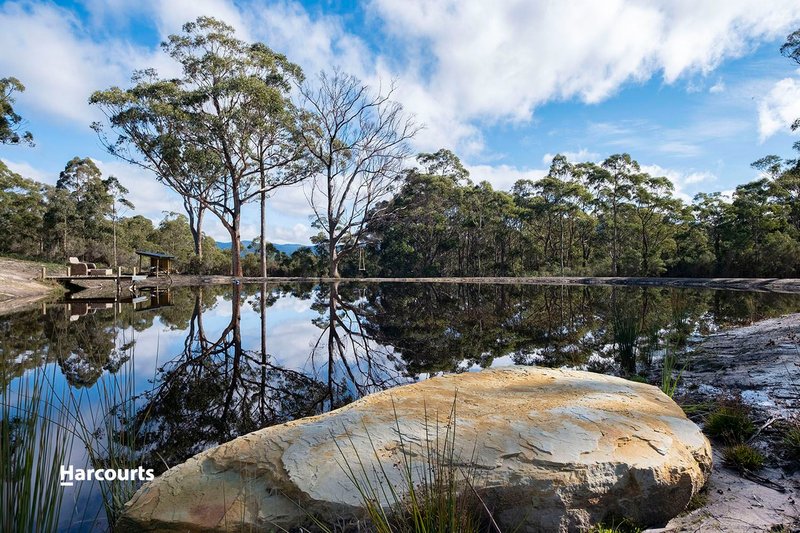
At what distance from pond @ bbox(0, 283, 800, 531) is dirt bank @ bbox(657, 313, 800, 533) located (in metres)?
0.56

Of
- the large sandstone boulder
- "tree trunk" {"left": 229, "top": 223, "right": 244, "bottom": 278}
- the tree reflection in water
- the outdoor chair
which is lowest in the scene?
the tree reflection in water

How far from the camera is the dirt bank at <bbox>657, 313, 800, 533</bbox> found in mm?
1841

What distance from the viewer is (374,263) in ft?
136

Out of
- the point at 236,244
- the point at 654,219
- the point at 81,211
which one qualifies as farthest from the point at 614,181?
the point at 81,211

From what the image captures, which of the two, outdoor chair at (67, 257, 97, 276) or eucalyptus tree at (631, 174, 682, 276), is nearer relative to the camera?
outdoor chair at (67, 257, 97, 276)

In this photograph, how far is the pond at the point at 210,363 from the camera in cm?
194

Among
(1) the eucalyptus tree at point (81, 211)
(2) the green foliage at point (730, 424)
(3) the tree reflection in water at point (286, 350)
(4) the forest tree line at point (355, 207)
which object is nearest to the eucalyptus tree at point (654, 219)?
(4) the forest tree line at point (355, 207)

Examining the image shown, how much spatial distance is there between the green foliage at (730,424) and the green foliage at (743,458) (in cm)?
18

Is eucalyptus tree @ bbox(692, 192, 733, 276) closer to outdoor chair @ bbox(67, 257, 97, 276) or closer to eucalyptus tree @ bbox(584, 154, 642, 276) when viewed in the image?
eucalyptus tree @ bbox(584, 154, 642, 276)

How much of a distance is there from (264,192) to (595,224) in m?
28.3

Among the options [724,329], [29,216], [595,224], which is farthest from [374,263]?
[724,329]

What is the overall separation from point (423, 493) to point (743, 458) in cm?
208

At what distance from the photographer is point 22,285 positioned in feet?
47.1

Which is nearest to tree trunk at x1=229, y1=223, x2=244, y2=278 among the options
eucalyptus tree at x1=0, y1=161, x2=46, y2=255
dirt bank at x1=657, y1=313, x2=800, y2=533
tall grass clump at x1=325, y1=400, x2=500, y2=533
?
eucalyptus tree at x1=0, y1=161, x2=46, y2=255
